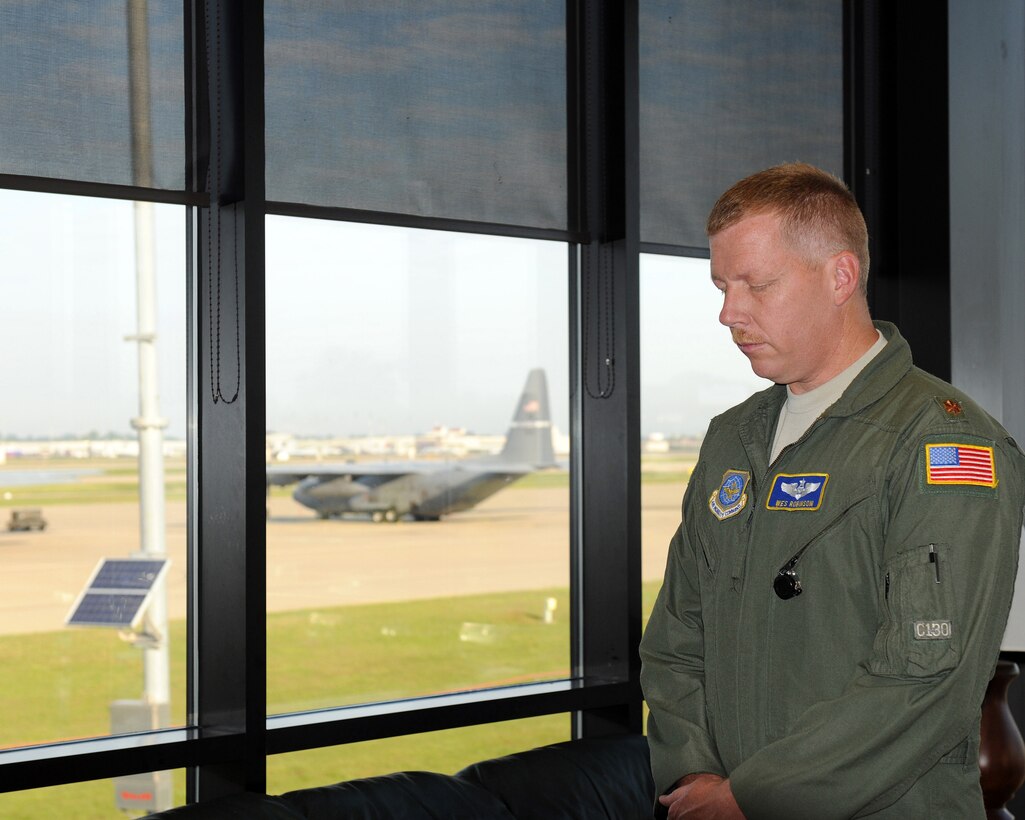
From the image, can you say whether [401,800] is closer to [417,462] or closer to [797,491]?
[417,462]

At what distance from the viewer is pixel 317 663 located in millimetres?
3186

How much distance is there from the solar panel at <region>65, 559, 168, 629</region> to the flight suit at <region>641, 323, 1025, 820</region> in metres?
1.45

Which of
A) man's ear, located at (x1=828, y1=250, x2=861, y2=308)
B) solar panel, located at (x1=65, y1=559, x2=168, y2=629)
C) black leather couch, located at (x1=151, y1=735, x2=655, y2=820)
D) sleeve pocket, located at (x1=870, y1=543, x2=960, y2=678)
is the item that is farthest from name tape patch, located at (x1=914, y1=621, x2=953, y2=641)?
solar panel, located at (x1=65, y1=559, x2=168, y2=629)

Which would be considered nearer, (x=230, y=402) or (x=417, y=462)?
(x=230, y=402)

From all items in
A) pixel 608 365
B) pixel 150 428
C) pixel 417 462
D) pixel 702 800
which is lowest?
pixel 702 800

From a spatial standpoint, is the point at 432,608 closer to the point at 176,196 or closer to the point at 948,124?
the point at 176,196

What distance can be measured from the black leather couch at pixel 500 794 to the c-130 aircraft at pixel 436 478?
0.77m

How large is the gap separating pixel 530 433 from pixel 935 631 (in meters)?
1.90

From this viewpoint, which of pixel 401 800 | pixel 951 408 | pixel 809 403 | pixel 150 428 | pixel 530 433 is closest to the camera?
pixel 951 408

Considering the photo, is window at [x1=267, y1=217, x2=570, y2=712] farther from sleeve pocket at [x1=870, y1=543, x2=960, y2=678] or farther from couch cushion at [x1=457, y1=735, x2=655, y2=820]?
sleeve pocket at [x1=870, y1=543, x2=960, y2=678]

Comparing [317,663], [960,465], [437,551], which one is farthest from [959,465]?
[317,663]

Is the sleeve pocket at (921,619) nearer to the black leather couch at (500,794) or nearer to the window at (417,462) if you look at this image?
the black leather couch at (500,794)

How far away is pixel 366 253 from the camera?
9.94 ft

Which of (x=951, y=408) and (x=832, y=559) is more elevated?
(x=951, y=408)
